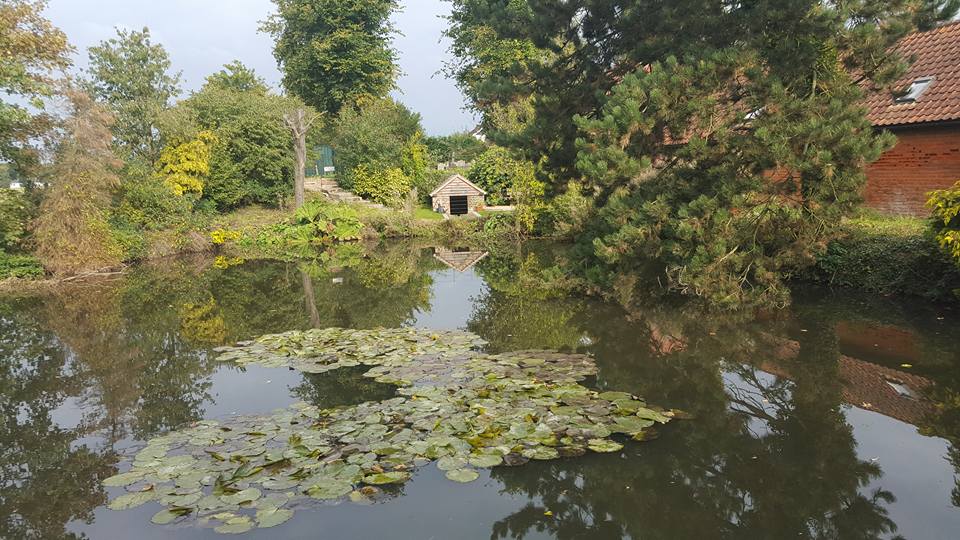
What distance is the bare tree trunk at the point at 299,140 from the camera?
25.0m

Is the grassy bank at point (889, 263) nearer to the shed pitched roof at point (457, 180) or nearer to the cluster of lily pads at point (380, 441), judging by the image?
the cluster of lily pads at point (380, 441)

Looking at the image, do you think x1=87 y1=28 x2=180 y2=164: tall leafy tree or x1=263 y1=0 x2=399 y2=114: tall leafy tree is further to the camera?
x1=263 y1=0 x2=399 y2=114: tall leafy tree

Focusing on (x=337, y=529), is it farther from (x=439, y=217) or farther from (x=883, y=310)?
(x=439, y=217)

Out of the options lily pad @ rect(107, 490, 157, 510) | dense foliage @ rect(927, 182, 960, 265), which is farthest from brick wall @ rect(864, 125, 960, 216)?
lily pad @ rect(107, 490, 157, 510)

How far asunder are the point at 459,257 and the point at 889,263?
41.7 ft

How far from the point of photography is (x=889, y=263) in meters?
11.0

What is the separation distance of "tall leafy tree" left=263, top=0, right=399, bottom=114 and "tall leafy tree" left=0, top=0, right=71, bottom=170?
17.6 meters

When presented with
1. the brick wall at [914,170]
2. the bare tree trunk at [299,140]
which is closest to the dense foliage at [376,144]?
the bare tree trunk at [299,140]

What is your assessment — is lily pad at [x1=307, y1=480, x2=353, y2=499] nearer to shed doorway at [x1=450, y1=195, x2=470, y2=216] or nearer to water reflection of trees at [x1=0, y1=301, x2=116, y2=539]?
water reflection of trees at [x1=0, y1=301, x2=116, y2=539]

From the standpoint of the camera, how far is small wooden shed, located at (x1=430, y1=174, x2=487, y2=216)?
1108 inches

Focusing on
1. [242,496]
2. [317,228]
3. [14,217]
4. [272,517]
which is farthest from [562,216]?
[272,517]

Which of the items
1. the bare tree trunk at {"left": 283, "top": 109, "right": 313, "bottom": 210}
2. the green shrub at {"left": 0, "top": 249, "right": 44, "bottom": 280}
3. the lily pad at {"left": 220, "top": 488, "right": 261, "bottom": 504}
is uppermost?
the bare tree trunk at {"left": 283, "top": 109, "right": 313, "bottom": 210}

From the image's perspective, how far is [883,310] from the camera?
10125 millimetres

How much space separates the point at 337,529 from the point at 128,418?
3.72 m
